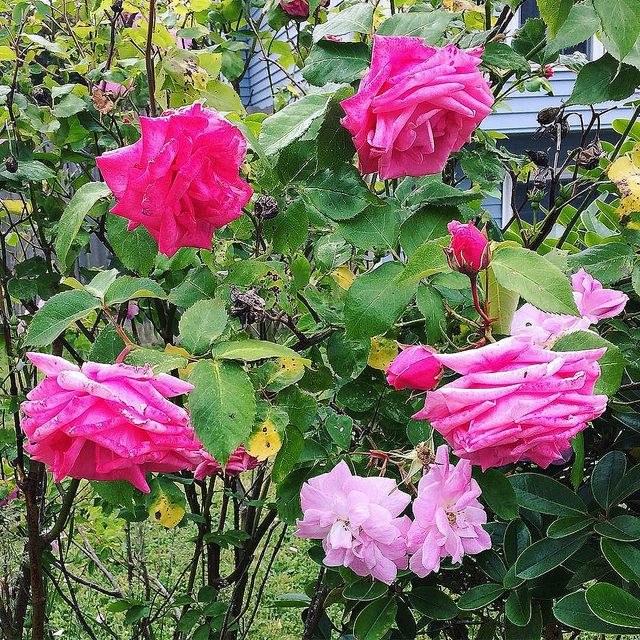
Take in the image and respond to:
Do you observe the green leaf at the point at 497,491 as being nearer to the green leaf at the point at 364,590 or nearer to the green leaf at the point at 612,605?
the green leaf at the point at 612,605

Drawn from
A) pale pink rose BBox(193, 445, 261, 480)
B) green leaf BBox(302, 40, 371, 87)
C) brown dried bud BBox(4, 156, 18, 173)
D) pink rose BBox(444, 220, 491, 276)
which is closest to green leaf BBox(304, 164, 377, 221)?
Result: green leaf BBox(302, 40, 371, 87)

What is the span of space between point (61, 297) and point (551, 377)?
0.53 metres

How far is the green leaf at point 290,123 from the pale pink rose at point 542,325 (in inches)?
11.9

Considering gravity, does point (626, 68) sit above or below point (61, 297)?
above

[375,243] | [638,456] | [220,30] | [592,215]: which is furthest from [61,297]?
[220,30]

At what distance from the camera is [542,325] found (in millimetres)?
753

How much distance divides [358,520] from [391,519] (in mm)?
36

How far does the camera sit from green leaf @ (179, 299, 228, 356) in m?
0.78

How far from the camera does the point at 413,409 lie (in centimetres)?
102

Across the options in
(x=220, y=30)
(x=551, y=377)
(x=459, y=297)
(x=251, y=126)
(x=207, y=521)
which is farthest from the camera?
(x=220, y=30)

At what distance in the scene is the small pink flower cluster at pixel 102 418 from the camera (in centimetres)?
63

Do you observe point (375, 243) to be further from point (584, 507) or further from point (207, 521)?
point (207, 521)

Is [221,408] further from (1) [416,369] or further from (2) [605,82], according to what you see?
(2) [605,82]

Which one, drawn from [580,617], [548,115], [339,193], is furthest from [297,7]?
[580,617]
